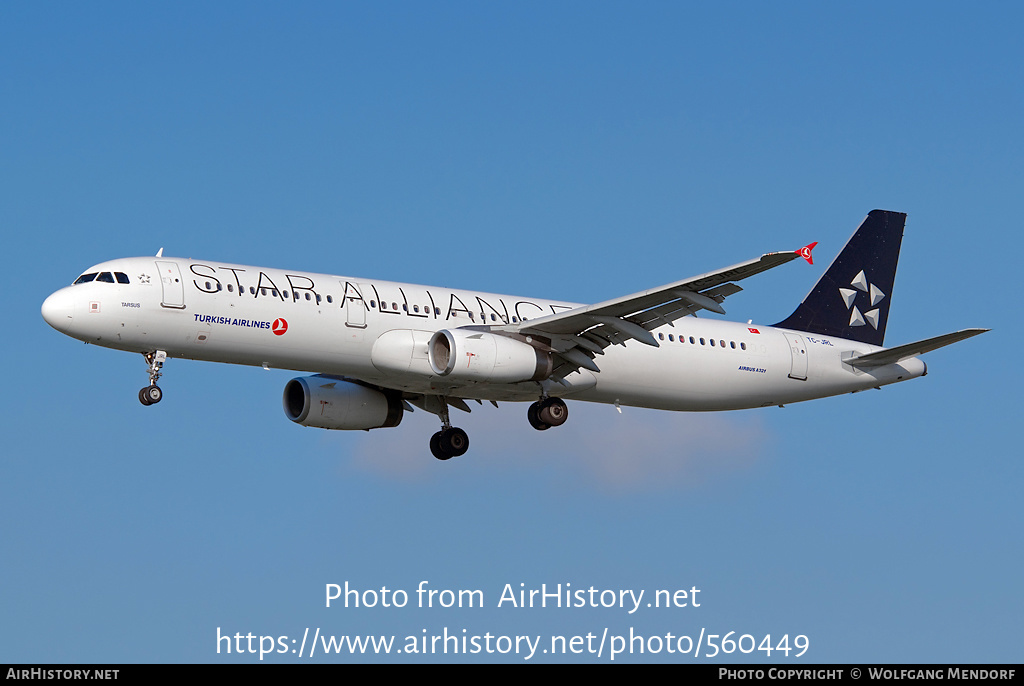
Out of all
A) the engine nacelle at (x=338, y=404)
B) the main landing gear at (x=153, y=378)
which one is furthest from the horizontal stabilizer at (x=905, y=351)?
the main landing gear at (x=153, y=378)

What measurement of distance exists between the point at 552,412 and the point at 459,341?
4322 millimetres

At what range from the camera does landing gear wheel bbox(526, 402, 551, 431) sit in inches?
1592

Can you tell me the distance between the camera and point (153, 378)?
3681 cm

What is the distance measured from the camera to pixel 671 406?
42.9 m

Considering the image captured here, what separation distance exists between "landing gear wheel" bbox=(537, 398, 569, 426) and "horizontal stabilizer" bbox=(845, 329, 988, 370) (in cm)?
1031

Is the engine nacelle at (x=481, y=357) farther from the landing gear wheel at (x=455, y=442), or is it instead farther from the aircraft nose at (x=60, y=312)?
the aircraft nose at (x=60, y=312)

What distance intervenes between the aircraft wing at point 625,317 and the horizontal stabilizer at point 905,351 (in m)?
7.90

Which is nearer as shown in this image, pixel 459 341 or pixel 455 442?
pixel 459 341

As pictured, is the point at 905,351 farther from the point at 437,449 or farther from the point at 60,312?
the point at 60,312

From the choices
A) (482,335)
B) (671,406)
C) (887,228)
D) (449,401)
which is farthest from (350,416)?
(887,228)

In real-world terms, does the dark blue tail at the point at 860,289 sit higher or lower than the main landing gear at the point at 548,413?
higher

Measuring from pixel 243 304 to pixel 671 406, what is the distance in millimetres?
13699

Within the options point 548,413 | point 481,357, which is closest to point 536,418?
point 548,413

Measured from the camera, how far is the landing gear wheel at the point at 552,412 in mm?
40375
